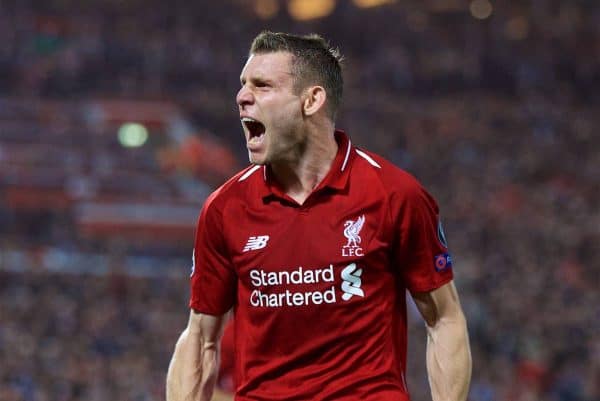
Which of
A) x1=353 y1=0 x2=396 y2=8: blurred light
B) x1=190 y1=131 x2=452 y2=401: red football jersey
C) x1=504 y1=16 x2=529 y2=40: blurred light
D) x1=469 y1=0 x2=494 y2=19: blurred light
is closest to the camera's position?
x1=190 y1=131 x2=452 y2=401: red football jersey

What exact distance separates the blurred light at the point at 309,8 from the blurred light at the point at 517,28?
178 inches

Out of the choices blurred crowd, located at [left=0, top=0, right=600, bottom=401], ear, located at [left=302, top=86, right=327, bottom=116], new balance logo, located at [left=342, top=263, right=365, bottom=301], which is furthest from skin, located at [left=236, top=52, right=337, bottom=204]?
blurred crowd, located at [left=0, top=0, right=600, bottom=401]

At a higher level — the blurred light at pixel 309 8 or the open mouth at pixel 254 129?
the open mouth at pixel 254 129

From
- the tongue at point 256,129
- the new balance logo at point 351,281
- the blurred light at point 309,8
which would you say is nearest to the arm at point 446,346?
the new balance logo at point 351,281

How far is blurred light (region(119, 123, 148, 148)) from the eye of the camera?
2202cm

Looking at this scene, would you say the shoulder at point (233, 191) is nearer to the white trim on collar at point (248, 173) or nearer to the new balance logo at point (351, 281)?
the white trim on collar at point (248, 173)

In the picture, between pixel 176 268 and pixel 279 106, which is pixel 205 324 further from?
pixel 176 268

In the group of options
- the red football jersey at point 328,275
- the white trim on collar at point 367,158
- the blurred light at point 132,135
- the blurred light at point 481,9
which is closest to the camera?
the red football jersey at point 328,275

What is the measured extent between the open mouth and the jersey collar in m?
0.18

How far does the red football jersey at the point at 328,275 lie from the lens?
12.4ft

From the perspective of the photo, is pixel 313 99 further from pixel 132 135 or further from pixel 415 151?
pixel 415 151

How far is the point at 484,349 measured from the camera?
17.5 meters

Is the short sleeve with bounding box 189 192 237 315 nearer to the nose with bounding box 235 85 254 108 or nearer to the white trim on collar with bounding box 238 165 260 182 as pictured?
the white trim on collar with bounding box 238 165 260 182

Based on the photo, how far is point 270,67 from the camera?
3.88 m
